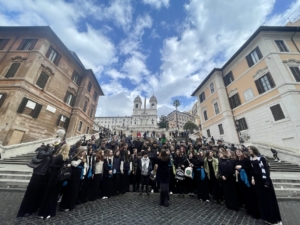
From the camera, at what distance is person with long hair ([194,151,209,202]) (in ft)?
17.1

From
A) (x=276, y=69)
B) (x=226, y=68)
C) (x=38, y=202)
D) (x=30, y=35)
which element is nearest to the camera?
(x=38, y=202)

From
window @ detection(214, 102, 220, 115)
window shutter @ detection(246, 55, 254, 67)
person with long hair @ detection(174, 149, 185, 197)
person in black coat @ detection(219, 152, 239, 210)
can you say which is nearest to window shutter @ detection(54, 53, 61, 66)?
person with long hair @ detection(174, 149, 185, 197)

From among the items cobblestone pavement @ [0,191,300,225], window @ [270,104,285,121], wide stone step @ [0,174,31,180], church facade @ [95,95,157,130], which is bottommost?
cobblestone pavement @ [0,191,300,225]

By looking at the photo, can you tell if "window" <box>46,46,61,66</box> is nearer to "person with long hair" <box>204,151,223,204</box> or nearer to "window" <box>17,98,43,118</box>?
"window" <box>17,98,43,118</box>

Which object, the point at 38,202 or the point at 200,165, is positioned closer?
the point at 38,202

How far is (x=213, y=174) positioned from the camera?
5.22 meters

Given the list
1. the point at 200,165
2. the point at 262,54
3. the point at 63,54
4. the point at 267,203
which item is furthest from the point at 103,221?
the point at 63,54

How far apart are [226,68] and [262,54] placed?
5962mm

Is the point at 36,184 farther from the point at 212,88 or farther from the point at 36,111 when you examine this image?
the point at 212,88

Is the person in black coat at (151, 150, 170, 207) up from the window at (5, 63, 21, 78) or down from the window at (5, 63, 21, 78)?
down

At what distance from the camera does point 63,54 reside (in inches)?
725

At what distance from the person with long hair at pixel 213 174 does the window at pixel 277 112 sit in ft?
40.2

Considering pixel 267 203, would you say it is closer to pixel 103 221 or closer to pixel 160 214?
pixel 160 214

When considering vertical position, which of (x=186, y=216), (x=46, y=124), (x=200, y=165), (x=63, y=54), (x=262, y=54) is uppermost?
(x=63, y=54)
